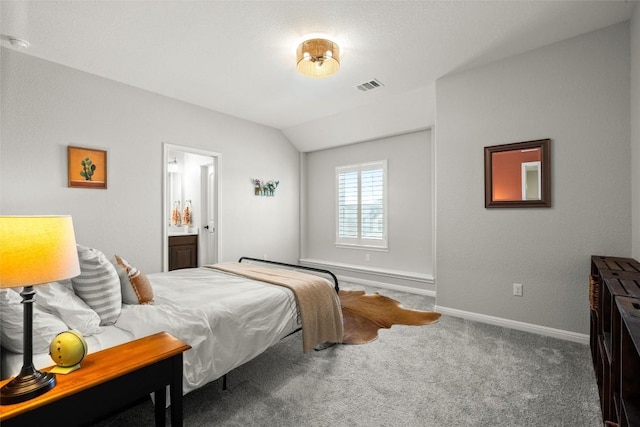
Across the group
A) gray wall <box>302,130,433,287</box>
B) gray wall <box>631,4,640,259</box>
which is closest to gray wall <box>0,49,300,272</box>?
gray wall <box>302,130,433,287</box>

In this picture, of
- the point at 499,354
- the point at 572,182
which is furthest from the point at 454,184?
the point at 499,354

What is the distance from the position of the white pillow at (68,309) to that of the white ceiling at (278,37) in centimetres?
215

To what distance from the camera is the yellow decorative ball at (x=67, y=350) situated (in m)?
1.16

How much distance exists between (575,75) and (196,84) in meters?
4.07

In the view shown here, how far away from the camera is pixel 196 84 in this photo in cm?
384

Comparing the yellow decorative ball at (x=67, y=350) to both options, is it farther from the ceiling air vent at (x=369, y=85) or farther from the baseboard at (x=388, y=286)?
the baseboard at (x=388, y=286)

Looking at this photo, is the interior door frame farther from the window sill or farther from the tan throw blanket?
the window sill

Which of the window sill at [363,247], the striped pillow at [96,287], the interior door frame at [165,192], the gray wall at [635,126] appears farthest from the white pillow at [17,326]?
the window sill at [363,247]

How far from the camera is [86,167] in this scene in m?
3.50

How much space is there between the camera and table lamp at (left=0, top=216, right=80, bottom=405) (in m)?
0.97

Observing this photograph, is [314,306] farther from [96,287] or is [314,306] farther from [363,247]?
[363,247]

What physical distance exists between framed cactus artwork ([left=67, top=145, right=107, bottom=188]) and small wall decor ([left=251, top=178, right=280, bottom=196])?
223 centimetres

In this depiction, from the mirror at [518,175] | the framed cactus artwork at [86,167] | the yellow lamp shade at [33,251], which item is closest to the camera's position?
the yellow lamp shade at [33,251]

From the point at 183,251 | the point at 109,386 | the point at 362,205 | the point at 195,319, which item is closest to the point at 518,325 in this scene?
the point at 362,205
